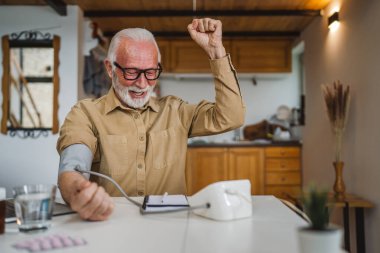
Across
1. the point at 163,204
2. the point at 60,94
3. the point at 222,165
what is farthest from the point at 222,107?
the point at 222,165

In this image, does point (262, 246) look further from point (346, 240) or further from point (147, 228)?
point (346, 240)

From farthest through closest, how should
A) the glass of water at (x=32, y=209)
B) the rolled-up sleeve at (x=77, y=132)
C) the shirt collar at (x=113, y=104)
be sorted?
the shirt collar at (x=113, y=104) → the rolled-up sleeve at (x=77, y=132) → the glass of water at (x=32, y=209)

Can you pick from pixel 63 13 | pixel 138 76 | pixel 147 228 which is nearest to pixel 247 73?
pixel 63 13

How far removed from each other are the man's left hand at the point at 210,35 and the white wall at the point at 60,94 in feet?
8.71

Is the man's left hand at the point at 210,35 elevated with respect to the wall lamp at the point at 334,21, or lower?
lower

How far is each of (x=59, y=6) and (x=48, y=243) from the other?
11.4 feet

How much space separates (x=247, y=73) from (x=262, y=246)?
15.8 feet

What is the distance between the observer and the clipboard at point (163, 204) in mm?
1179

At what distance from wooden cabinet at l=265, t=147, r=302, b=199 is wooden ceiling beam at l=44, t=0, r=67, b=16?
2983 mm

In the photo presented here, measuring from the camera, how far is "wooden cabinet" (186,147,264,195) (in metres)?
5.23

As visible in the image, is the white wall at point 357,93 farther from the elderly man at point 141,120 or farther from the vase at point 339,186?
the elderly man at point 141,120

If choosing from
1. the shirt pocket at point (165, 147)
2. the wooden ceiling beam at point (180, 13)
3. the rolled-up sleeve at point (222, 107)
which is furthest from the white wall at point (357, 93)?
the shirt pocket at point (165, 147)

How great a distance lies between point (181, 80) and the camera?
595 cm

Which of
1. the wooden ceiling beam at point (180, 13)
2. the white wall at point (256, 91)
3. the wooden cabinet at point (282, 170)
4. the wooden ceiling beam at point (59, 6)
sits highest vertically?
the wooden ceiling beam at point (180, 13)
